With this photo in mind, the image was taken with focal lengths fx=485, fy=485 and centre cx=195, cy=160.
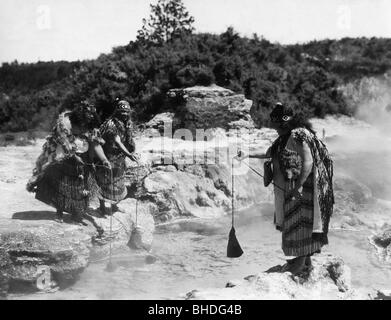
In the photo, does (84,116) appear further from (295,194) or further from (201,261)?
(295,194)

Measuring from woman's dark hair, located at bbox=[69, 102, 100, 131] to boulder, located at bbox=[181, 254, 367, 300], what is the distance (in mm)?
3011

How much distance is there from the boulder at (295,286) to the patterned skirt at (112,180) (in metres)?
2.84

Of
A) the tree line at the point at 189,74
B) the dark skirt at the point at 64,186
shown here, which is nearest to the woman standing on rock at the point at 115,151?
the dark skirt at the point at 64,186

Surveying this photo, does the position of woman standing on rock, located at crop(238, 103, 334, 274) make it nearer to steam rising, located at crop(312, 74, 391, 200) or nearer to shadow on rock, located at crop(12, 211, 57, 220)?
shadow on rock, located at crop(12, 211, 57, 220)

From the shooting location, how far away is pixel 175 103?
16297 mm

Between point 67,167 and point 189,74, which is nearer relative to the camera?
point 67,167

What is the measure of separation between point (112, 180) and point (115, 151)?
0.41 meters

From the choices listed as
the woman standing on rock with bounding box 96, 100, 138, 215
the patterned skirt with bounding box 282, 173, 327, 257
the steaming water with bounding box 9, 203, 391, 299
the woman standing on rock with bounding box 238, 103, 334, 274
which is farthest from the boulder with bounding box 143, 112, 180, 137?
the patterned skirt with bounding box 282, 173, 327, 257

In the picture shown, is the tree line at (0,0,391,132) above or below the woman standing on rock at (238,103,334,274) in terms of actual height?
above

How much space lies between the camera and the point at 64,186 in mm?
6188

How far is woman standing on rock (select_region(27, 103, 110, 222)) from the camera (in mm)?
6180

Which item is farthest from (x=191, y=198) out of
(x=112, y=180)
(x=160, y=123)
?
(x=160, y=123)

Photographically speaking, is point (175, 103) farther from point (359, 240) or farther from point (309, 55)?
point (309, 55)
